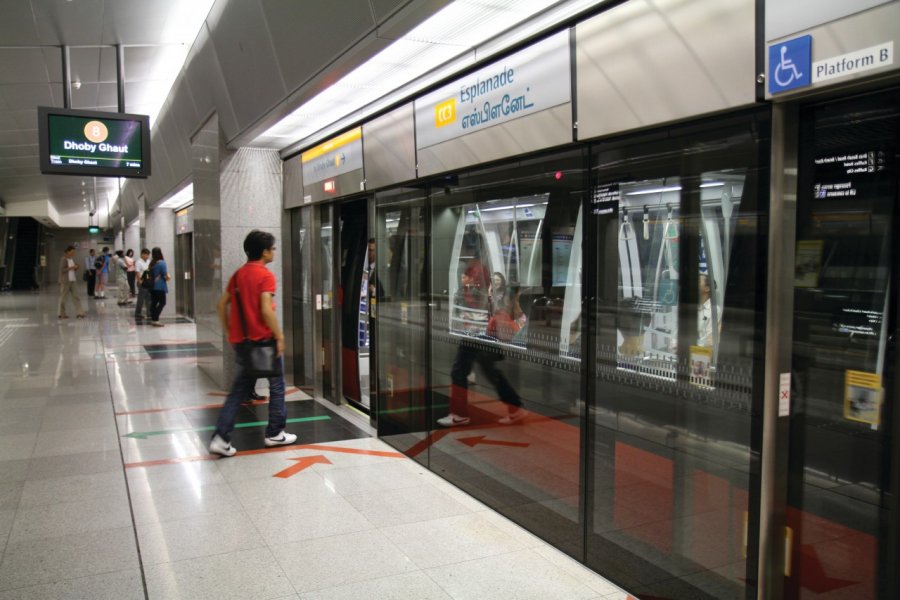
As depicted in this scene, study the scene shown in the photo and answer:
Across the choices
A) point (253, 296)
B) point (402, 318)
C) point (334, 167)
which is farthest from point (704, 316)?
point (334, 167)

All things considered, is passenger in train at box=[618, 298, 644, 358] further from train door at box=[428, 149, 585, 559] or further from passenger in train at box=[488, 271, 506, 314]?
passenger in train at box=[488, 271, 506, 314]

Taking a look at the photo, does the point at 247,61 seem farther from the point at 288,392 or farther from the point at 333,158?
the point at 288,392

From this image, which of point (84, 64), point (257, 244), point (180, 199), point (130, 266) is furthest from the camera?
point (130, 266)

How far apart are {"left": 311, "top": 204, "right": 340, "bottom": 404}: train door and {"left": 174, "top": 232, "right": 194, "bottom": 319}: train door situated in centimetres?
1093

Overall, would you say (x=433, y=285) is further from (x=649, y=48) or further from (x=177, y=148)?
(x=177, y=148)

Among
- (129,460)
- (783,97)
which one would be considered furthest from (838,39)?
(129,460)

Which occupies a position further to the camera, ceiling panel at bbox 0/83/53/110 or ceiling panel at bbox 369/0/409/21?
ceiling panel at bbox 0/83/53/110

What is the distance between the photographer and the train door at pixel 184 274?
17.9 m

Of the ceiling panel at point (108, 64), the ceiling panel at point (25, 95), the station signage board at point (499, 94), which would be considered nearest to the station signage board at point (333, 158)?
the station signage board at point (499, 94)

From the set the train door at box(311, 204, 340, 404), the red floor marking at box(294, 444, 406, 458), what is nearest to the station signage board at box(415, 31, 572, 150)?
the red floor marking at box(294, 444, 406, 458)

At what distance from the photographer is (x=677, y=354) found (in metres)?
2.90

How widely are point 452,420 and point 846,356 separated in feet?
9.37

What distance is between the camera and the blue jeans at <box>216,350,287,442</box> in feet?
17.2

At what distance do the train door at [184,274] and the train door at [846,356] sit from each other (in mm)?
16862
